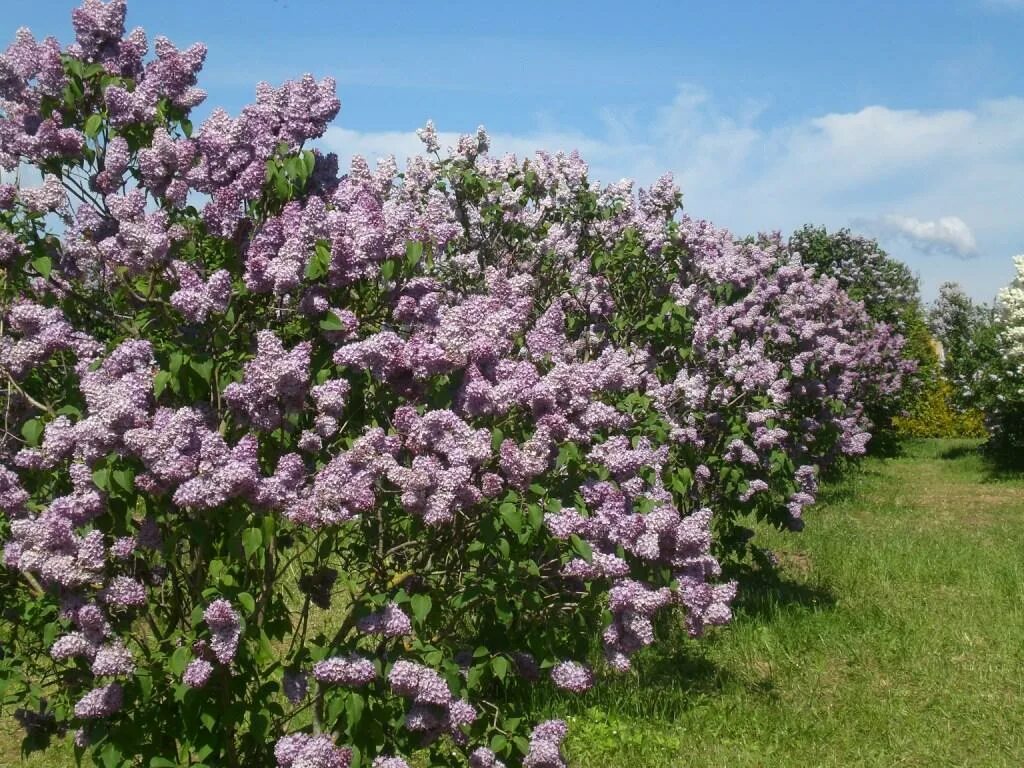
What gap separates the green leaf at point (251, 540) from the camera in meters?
3.01

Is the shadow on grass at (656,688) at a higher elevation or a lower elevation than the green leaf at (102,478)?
lower

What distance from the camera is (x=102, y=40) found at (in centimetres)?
391

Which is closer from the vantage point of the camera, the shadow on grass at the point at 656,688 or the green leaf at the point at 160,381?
the green leaf at the point at 160,381

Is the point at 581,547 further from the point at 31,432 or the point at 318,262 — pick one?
the point at 31,432

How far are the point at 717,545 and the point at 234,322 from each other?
196 inches

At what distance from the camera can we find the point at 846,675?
6.39 metres

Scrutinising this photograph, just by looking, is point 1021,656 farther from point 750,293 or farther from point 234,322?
point 234,322

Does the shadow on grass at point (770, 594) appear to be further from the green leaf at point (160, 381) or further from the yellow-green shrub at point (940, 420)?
the yellow-green shrub at point (940, 420)

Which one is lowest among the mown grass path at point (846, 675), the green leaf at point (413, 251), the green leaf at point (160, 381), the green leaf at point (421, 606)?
the mown grass path at point (846, 675)

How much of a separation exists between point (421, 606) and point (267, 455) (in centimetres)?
75

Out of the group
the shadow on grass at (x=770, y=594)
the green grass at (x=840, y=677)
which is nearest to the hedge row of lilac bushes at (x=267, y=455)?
the green grass at (x=840, y=677)

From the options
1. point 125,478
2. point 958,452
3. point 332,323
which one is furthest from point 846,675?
point 958,452

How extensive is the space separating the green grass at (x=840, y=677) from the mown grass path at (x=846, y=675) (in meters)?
0.01

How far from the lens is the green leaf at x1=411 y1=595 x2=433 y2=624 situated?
324cm
